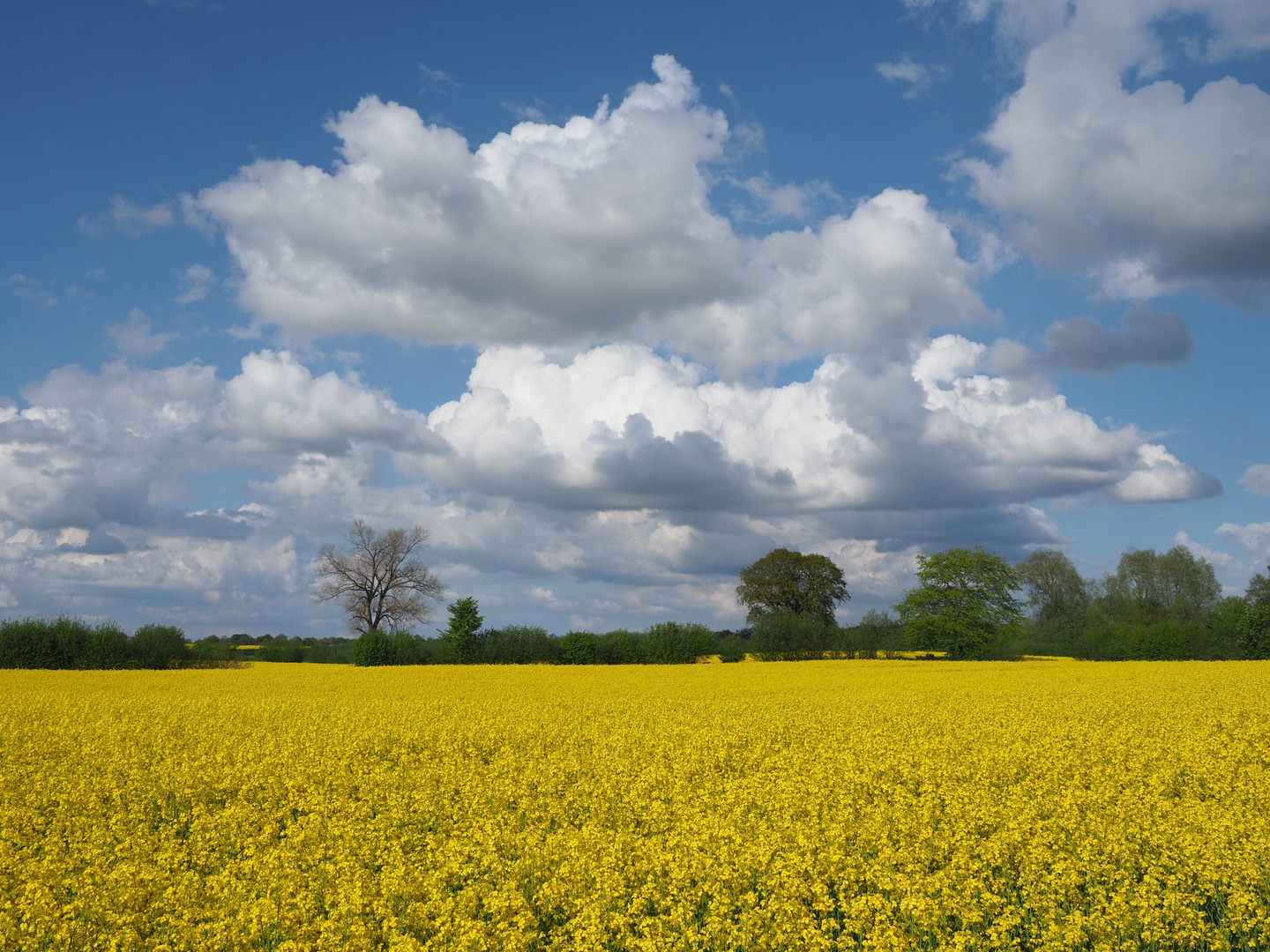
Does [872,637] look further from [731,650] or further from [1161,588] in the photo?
[1161,588]

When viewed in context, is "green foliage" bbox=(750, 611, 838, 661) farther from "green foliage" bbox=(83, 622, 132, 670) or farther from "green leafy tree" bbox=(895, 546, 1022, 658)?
→ "green foliage" bbox=(83, 622, 132, 670)

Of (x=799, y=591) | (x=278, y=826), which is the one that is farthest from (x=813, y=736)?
(x=799, y=591)

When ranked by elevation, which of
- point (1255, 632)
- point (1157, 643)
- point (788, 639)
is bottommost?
point (1157, 643)

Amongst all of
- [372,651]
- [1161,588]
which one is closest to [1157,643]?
[1161,588]

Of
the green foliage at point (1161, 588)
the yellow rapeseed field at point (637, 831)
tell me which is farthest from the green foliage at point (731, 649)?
the green foliage at point (1161, 588)

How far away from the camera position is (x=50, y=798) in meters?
9.31

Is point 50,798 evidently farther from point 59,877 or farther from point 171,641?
point 171,641

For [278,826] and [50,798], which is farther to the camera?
[50,798]

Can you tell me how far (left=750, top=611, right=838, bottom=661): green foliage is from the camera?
4938cm

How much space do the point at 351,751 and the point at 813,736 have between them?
307 inches

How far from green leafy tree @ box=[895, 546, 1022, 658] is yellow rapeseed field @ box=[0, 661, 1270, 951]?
127 ft

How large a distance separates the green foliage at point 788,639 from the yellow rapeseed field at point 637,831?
33899mm

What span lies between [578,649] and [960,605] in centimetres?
2839

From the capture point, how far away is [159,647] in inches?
1507
